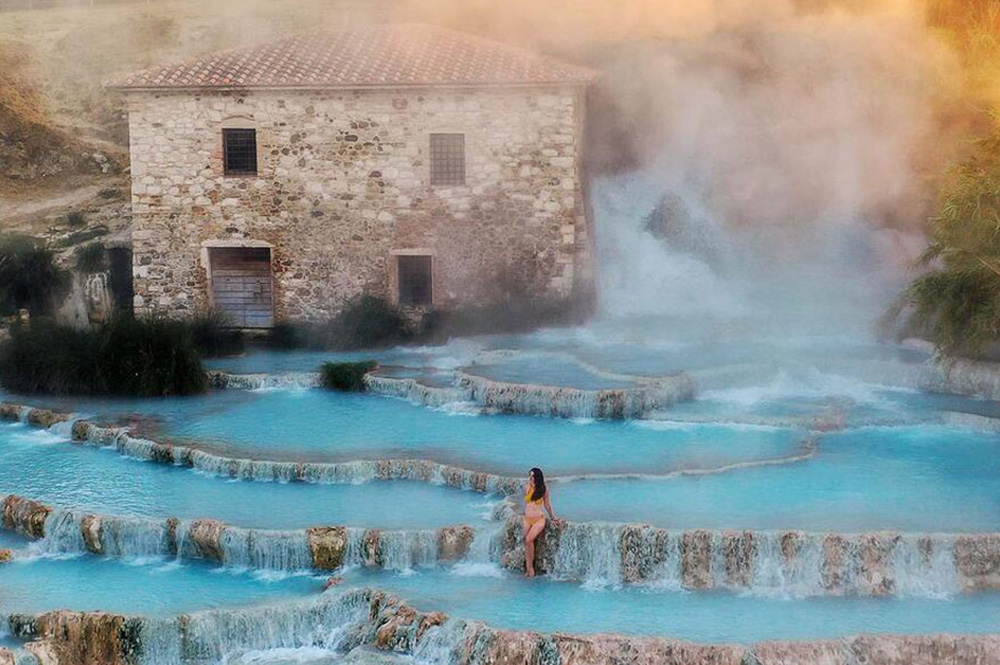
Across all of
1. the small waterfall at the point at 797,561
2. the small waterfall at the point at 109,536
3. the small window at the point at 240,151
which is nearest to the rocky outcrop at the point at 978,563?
the small waterfall at the point at 797,561

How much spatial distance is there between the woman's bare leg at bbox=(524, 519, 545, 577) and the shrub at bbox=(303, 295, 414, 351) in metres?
8.07

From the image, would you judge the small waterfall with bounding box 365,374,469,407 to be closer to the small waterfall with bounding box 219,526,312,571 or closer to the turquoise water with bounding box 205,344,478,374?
the turquoise water with bounding box 205,344,478,374

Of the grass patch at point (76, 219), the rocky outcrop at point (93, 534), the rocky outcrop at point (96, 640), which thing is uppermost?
the grass patch at point (76, 219)

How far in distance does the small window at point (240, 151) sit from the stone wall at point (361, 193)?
0.37 feet

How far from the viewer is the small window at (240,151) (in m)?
17.8

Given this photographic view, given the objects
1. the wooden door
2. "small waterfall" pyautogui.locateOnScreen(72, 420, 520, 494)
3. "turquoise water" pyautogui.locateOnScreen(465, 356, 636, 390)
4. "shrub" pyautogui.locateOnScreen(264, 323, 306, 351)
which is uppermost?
the wooden door

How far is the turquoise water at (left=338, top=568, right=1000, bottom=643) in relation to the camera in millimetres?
8273

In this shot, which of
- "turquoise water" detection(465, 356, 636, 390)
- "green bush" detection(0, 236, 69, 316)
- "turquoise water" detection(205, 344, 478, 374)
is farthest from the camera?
"green bush" detection(0, 236, 69, 316)

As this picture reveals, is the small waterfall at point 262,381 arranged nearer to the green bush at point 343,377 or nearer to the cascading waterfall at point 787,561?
the green bush at point 343,377

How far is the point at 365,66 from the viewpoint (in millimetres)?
17812

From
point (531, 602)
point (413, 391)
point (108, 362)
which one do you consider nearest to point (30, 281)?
point (108, 362)

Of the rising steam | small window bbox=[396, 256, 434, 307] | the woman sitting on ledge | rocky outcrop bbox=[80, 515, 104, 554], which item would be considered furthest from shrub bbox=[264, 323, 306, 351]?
the woman sitting on ledge

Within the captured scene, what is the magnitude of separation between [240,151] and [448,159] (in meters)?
2.78

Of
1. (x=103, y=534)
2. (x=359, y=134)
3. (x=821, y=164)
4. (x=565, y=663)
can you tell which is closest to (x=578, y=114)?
(x=359, y=134)
